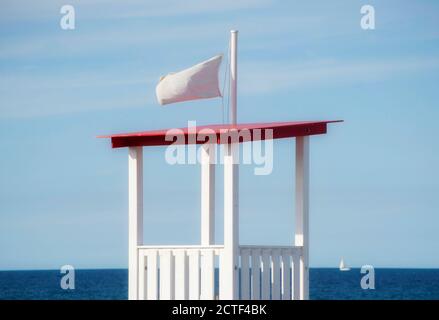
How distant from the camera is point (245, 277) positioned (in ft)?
50.9

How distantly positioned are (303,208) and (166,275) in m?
2.06

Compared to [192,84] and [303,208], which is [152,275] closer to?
[303,208]

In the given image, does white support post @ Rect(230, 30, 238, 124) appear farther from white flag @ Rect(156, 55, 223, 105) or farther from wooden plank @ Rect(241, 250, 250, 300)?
wooden plank @ Rect(241, 250, 250, 300)

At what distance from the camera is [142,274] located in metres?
16.2

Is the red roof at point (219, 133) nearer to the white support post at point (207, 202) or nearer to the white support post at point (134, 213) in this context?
the white support post at point (134, 213)

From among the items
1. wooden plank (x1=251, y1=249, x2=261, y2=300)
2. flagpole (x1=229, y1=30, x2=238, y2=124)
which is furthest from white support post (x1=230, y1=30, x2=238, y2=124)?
wooden plank (x1=251, y1=249, x2=261, y2=300)

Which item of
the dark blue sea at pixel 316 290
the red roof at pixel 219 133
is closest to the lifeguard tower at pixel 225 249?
the red roof at pixel 219 133

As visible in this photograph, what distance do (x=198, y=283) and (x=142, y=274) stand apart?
3.04 feet

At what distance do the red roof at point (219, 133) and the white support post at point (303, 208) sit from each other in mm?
301

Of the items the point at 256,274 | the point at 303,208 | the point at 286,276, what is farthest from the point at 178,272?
the point at 303,208
